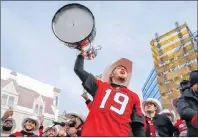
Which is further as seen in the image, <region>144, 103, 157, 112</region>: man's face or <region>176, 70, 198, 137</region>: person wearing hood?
<region>144, 103, 157, 112</region>: man's face

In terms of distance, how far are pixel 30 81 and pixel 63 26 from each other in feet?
67.8

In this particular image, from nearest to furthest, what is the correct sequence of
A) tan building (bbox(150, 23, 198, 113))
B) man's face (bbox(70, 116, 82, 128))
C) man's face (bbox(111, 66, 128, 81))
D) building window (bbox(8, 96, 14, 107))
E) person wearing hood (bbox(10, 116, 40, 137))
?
man's face (bbox(111, 66, 128, 81)) < man's face (bbox(70, 116, 82, 128)) < person wearing hood (bbox(10, 116, 40, 137)) < building window (bbox(8, 96, 14, 107)) < tan building (bbox(150, 23, 198, 113))

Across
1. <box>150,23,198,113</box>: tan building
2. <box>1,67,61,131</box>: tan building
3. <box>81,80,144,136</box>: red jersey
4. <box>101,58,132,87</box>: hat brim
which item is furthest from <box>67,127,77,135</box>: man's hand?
<box>150,23,198,113</box>: tan building

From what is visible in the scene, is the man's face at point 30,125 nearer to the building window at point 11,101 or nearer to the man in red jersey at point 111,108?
the man in red jersey at point 111,108

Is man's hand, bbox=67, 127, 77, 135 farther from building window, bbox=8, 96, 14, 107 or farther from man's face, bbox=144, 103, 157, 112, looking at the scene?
building window, bbox=8, 96, 14, 107

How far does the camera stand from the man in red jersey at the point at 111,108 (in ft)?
7.10

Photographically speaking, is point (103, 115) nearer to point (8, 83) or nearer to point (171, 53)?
point (8, 83)

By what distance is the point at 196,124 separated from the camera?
1.88m

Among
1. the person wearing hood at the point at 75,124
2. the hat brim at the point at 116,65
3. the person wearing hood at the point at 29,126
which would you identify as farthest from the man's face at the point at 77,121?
the hat brim at the point at 116,65

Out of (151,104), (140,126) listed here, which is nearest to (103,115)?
(140,126)

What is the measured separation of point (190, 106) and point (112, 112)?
2.02 feet

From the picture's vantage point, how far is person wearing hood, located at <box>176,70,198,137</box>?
206 cm

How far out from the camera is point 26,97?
857 inches

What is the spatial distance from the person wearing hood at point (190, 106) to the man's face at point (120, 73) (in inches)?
Answer: 23.2
